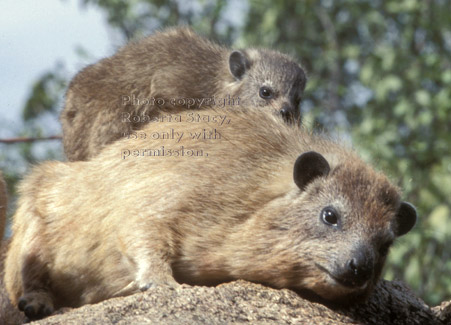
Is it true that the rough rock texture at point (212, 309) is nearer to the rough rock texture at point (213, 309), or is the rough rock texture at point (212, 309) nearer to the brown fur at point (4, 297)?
the rough rock texture at point (213, 309)

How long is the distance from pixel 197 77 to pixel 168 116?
164 centimetres

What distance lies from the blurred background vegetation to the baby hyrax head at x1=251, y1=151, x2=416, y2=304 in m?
3.89

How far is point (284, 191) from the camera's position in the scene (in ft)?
17.2

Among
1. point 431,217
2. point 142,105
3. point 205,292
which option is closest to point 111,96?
point 142,105

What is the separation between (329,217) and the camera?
4.93m

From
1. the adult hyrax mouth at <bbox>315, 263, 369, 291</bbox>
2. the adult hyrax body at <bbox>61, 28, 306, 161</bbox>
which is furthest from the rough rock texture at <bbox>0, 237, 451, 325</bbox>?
the adult hyrax body at <bbox>61, 28, 306, 161</bbox>

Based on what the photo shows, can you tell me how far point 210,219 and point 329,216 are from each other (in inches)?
35.7

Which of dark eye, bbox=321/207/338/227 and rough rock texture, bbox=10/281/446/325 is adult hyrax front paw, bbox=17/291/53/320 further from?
dark eye, bbox=321/207/338/227

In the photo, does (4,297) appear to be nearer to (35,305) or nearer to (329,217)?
(35,305)

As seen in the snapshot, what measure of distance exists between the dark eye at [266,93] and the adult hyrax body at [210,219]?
5.64 ft

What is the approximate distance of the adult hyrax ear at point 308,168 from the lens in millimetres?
5141

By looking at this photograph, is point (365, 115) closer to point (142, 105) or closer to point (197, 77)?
point (197, 77)

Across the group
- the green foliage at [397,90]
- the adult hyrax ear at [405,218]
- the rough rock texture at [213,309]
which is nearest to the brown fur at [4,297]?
the rough rock texture at [213,309]

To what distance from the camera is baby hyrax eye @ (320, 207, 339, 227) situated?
490cm
